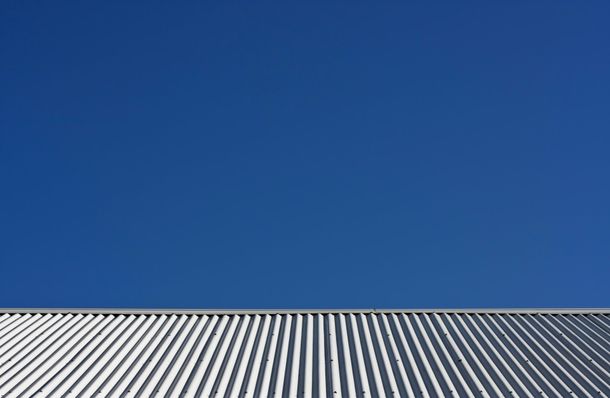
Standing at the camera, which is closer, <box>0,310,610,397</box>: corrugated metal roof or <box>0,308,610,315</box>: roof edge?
<box>0,310,610,397</box>: corrugated metal roof

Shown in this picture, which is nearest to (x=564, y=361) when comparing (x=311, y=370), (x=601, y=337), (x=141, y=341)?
(x=601, y=337)

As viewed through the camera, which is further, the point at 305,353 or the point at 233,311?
the point at 233,311

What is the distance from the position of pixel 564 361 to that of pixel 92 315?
→ 6369 mm

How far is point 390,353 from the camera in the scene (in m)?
6.26

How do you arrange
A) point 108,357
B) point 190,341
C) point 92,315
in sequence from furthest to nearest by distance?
point 92,315, point 190,341, point 108,357

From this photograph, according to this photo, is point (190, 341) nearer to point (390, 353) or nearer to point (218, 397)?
point (218, 397)

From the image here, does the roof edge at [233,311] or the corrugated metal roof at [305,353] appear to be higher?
the roof edge at [233,311]

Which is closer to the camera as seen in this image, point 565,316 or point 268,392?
point 268,392

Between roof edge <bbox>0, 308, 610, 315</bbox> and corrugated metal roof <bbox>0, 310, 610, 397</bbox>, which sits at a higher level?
roof edge <bbox>0, 308, 610, 315</bbox>

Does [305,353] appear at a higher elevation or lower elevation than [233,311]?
lower

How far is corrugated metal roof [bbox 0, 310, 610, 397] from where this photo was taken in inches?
212

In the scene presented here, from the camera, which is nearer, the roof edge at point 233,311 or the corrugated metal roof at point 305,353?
the corrugated metal roof at point 305,353

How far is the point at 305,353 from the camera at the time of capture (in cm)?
620

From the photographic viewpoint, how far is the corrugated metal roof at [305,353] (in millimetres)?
5375
